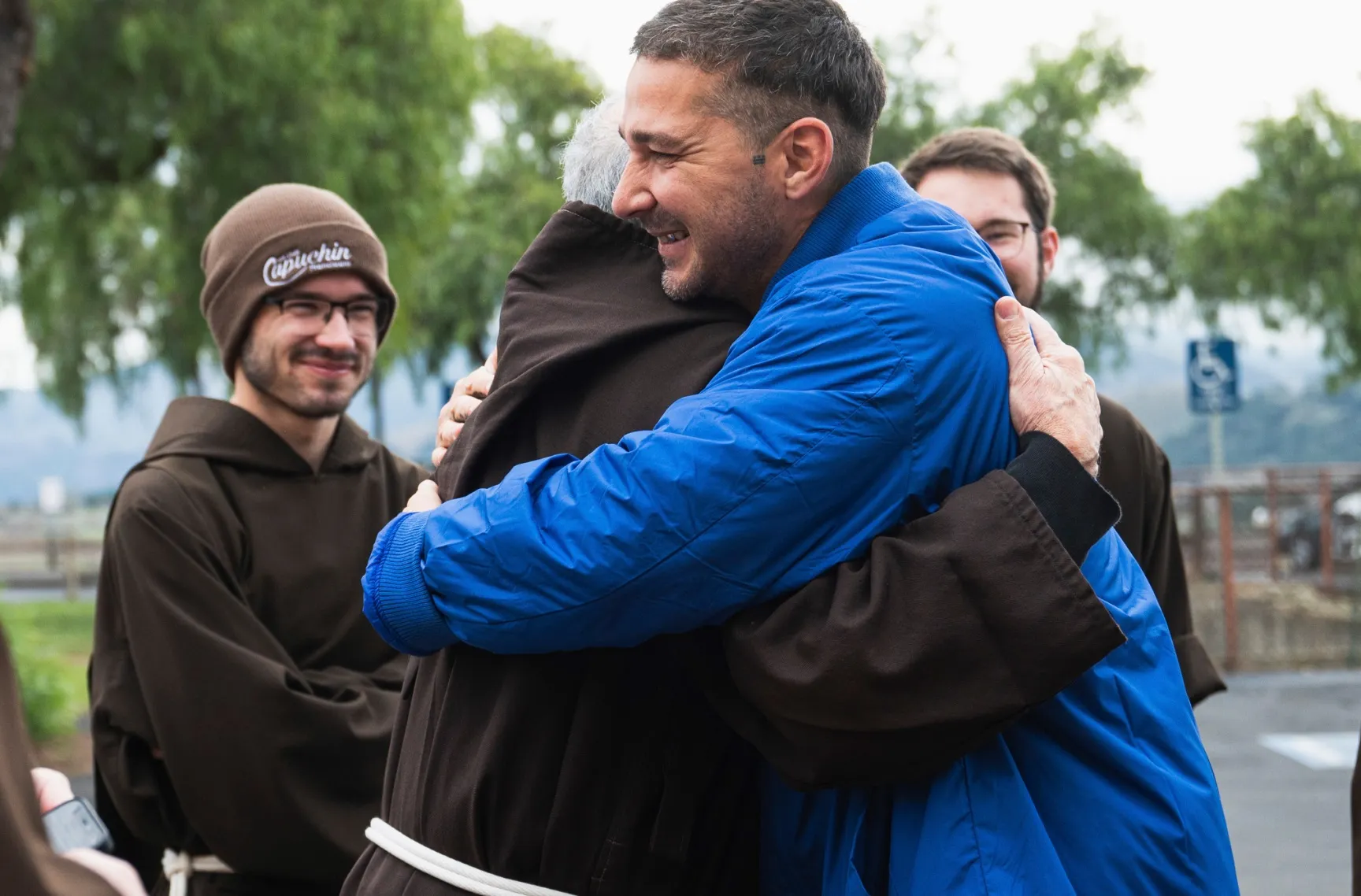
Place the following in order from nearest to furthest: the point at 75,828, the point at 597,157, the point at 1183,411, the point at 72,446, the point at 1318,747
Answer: the point at 75,828, the point at 597,157, the point at 1318,747, the point at 1183,411, the point at 72,446

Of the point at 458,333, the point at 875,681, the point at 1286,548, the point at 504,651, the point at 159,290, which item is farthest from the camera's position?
the point at 458,333

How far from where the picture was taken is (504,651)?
1920mm

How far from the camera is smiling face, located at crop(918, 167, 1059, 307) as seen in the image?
3.64 m

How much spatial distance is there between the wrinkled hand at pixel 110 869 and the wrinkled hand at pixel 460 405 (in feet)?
3.23

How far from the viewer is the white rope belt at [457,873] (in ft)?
6.54

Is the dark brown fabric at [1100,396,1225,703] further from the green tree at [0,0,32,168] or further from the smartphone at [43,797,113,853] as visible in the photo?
the green tree at [0,0,32,168]

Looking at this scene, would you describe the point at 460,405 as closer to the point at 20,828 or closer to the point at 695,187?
the point at 695,187

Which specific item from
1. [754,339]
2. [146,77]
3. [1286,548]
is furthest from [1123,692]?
[1286,548]

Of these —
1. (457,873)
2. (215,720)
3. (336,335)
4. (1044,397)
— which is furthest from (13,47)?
(1044,397)

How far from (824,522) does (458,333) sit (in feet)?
98.2

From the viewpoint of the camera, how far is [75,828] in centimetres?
162

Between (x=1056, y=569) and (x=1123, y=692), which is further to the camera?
(x=1123, y=692)

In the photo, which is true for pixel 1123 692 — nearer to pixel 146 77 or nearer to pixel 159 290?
pixel 146 77

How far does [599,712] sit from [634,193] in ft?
2.27
